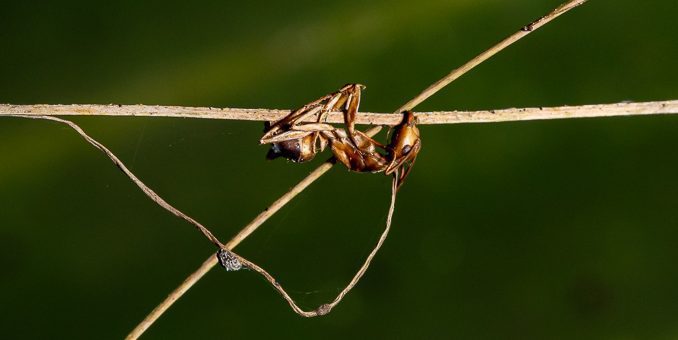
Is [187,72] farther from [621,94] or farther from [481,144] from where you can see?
[621,94]

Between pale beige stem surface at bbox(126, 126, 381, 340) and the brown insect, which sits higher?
the brown insect

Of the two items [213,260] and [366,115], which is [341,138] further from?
[213,260]

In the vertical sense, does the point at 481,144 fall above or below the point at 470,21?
below

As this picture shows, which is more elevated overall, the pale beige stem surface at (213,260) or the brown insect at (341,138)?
the brown insect at (341,138)

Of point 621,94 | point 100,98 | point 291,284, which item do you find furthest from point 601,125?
point 100,98

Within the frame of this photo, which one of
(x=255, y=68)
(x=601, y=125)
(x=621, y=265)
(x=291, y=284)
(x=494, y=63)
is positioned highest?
(x=255, y=68)
